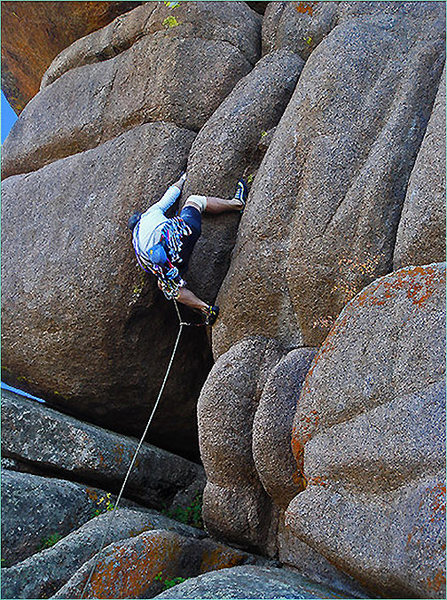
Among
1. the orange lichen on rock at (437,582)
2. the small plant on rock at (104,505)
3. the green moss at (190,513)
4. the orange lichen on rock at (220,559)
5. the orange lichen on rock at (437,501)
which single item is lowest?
the green moss at (190,513)

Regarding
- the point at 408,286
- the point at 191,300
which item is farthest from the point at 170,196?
the point at 408,286

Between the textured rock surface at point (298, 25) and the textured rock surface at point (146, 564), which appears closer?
A: the textured rock surface at point (146, 564)

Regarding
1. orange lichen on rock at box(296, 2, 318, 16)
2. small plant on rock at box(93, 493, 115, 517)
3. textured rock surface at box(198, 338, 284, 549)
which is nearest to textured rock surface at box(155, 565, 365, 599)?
textured rock surface at box(198, 338, 284, 549)

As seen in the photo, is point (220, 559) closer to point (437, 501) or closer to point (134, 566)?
point (134, 566)

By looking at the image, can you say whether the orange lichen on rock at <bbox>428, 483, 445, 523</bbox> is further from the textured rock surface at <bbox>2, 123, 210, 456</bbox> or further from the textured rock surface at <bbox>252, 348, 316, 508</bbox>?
the textured rock surface at <bbox>2, 123, 210, 456</bbox>

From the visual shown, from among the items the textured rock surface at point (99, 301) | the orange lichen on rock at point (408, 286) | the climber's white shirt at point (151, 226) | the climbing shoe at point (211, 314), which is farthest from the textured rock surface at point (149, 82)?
the orange lichen on rock at point (408, 286)

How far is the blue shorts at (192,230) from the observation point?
25.1 feet

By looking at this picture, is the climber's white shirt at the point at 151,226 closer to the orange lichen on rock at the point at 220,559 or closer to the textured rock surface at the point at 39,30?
the orange lichen on rock at the point at 220,559

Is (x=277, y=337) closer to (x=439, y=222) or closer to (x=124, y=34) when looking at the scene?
(x=439, y=222)

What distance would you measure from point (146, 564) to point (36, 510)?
160 cm

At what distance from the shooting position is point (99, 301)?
8.06 m

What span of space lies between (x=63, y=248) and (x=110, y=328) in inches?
49.8

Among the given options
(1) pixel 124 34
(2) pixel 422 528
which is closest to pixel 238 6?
(1) pixel 124 34

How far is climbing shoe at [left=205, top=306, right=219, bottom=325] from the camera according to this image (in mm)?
7582
